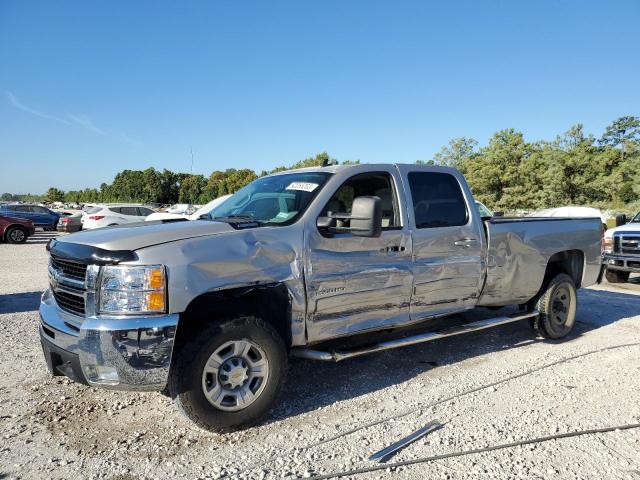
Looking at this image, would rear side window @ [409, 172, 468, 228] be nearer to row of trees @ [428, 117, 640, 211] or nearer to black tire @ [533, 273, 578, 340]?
black tire @ [533, 273, 578, 340]

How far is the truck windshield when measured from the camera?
3.90 metres

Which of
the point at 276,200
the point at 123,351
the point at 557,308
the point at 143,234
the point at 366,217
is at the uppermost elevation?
the point at 276,200

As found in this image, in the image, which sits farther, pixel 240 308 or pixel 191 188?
pixel 191 188

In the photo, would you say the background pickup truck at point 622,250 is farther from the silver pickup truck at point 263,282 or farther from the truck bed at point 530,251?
the silver pickup truck at point 263,282

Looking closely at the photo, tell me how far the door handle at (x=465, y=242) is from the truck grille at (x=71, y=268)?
3.24 metres

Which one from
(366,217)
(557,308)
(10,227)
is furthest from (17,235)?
(557,308)

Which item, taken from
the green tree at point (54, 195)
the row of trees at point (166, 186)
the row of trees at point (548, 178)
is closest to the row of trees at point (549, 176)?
the row of trees at point (548, 178)

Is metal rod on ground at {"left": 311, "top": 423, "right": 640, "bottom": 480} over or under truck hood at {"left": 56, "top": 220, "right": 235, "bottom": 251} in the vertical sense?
under

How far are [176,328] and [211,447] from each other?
2.79ft

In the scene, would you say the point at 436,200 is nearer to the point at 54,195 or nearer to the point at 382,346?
the point at 382,346

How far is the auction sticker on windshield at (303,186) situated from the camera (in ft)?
13.2

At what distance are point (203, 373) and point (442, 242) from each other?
8.22ft

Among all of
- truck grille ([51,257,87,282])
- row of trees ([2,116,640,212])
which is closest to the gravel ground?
truck grille ([51,257,87,282])

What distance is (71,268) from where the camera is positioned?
3.36 meters
